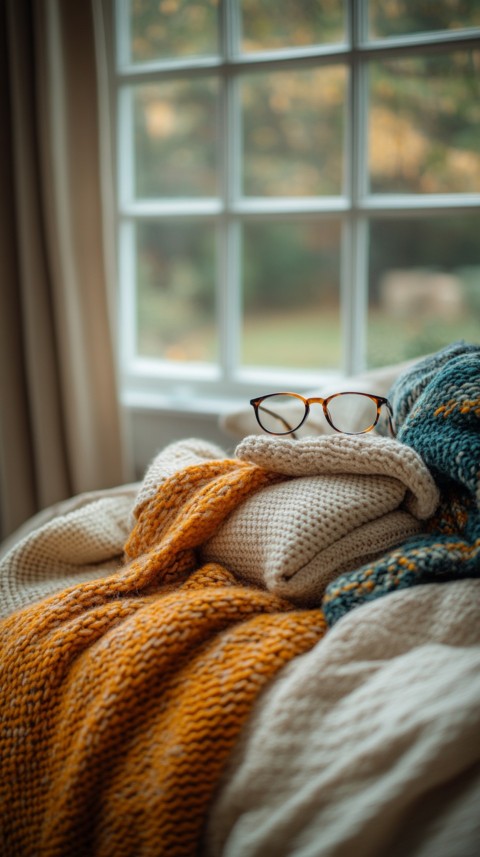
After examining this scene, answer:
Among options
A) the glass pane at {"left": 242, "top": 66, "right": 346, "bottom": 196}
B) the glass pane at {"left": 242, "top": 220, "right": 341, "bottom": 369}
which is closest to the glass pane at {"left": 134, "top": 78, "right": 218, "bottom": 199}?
the glass pane at {"left": 242, "top": 66, "right": 346, "bottom": 196}

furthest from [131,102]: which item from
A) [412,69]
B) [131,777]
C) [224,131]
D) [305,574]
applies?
[131,777]

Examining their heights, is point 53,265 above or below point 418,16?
below

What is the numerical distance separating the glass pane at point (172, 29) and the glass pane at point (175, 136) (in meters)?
0.08

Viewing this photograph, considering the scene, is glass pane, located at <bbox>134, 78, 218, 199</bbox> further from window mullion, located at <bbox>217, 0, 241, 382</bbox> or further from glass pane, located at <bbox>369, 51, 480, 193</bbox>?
glass pane, located at <bbox>369, 51, 480, 193</bbox>

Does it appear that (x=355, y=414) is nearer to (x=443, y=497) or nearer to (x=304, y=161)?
(x=443, y=497)

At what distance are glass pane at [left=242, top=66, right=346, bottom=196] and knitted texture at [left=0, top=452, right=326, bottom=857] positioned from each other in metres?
1.38

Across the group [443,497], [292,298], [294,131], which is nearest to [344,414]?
[443,497]

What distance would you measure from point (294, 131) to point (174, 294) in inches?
27.0

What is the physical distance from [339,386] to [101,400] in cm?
80

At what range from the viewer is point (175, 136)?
201 cm

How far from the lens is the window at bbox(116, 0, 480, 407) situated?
1.62 m

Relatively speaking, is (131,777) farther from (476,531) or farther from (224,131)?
(224,131)

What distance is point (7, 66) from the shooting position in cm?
165

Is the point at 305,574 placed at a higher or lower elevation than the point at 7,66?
lower
